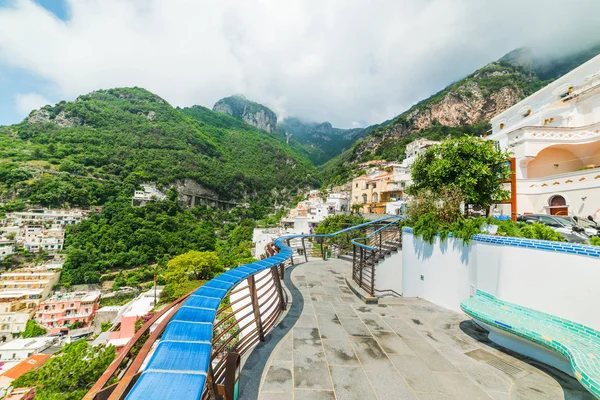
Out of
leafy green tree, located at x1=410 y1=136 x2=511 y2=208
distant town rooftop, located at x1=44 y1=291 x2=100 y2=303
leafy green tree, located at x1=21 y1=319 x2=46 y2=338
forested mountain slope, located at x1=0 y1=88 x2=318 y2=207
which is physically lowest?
leafy green tree, located at x1=21 y1=319 x2=46 y2=338

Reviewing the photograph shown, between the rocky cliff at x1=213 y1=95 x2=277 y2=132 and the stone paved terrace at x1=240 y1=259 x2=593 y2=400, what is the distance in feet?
566

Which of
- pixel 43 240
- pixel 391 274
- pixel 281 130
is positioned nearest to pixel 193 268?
pixel 391 274

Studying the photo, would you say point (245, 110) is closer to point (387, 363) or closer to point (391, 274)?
point (391, 274)

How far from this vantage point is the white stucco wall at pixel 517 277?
110 inches

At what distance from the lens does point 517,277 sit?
353 cm

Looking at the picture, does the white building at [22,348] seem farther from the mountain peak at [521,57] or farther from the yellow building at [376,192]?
the mountain peak at [521,57]

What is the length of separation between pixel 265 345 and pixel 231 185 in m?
84.9

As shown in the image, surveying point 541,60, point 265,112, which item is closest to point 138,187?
point 541,60

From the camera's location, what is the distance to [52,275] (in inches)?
1336

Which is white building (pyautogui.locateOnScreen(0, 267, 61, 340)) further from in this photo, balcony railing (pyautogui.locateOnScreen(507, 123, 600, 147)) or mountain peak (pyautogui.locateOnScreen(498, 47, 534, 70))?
mountain peak (pyautogui.locateOnScreen(498, 47, 534, 70))

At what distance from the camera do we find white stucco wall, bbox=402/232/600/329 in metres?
2.79

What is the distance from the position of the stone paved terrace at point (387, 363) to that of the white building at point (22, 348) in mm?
30087

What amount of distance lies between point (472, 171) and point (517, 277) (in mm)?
4812

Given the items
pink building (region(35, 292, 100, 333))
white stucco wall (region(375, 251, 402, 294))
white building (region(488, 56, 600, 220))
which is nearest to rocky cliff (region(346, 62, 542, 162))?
Answer: white building (region(488, 56, 600, 220))
